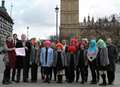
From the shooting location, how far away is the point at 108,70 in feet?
48.7

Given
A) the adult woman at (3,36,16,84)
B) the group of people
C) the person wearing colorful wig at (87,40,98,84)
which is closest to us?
the adult woman at (3,36,16,84)

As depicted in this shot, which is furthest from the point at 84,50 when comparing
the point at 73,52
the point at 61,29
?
the point at 61,29

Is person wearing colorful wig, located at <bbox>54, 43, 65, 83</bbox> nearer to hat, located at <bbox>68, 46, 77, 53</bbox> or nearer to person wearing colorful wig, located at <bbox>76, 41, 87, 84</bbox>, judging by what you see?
hat, located at <bbox>68, 46, 77, 53</bbox>

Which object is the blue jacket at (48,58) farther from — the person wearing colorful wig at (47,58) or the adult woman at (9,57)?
the adult woman at (9,57)

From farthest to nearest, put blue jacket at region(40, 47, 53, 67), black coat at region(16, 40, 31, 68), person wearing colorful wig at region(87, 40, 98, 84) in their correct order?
1. blue jacket at region(40, 47, 53, 67)
2. black coat at region(16, 40, 31, 68)
3. person wearing colorful wig at region(87, 40, 98, 84)

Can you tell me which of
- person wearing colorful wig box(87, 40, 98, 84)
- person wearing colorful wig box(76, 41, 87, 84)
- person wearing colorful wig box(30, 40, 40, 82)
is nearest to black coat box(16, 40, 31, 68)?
person wearing colorful wig box(30, 40, 40, 82)

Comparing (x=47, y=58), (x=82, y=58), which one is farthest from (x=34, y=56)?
(x=82, y=58)

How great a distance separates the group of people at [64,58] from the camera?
14805mm

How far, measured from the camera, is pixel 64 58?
15.7 metres

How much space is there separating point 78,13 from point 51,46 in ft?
378

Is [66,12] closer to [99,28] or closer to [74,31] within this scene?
[74,31]

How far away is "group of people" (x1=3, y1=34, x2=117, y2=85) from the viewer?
48.6 ft

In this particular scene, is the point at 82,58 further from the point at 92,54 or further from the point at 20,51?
the point at 20,51

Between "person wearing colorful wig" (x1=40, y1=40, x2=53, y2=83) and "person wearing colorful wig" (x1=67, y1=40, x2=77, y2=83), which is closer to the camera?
"person wearing colorful wig" (x1=40, y1=40, x2=53, y2=83)
